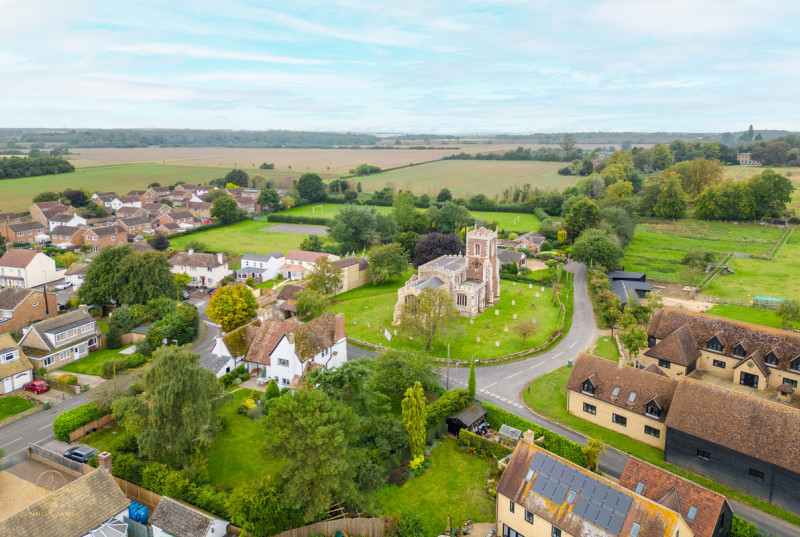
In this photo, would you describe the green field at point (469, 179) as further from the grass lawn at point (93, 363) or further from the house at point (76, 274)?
the grass lawn at point (93, 363)

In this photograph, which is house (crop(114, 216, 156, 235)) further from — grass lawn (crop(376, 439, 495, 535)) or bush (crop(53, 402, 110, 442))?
grass lawn (crop(376, 439, 495, 535))

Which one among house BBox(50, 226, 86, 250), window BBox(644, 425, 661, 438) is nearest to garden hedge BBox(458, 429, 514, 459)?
window BBox(644, 425, 661, 438)

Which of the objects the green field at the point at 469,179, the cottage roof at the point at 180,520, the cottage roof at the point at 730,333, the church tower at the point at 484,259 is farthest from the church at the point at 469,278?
the green field at the point at 469,179

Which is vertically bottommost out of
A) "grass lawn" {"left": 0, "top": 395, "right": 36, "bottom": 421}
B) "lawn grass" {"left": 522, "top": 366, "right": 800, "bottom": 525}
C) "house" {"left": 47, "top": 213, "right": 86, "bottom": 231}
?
"lawn grass" {"left": 522, "top": 366, "right": 800, "bottom": 525}

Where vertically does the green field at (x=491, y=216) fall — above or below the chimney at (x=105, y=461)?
above

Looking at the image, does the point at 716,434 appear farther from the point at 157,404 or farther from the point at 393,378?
the point at 157,404

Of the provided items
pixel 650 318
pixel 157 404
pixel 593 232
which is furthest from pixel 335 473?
pixel 593 232

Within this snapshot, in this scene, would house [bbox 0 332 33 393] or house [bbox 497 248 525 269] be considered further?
house [bbox 497 248 525 269]

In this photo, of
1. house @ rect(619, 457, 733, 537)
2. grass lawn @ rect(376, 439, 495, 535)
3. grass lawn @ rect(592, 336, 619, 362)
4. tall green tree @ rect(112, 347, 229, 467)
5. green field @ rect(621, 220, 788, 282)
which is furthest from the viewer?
green field @ rect(621, 220, 788, 282)
